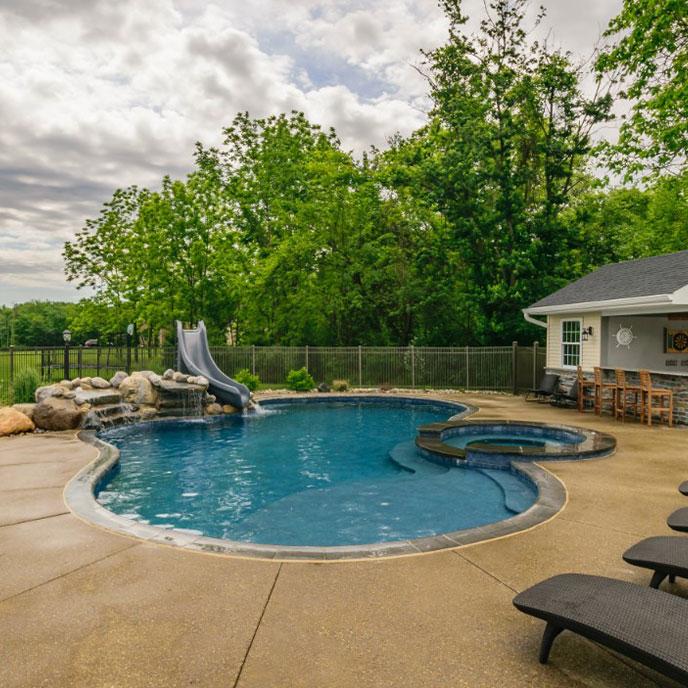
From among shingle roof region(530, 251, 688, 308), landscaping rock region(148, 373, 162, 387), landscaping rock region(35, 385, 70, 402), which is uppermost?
shingle roof region(530, 251, 688, 308)

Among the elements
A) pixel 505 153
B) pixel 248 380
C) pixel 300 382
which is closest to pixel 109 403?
pixel 248 380

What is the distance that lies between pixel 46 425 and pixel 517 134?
17967mm

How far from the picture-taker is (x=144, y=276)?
22688mm

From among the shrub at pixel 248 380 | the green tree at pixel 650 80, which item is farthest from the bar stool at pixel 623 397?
the shrub at pixel 248 380

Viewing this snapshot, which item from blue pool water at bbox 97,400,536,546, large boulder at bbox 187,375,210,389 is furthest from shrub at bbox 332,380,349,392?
blue pool water at bbox 97,400,536,546

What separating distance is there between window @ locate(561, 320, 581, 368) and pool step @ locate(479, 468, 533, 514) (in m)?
8.05

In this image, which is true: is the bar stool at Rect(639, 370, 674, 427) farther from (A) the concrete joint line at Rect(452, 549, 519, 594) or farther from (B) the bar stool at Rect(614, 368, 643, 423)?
(A) the concrete joint line at Rect(452, 549, 519, 594)

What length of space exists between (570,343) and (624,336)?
1.51 meters

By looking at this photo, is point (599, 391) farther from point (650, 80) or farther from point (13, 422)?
point (13, 422)

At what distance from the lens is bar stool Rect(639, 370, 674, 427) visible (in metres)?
10.4

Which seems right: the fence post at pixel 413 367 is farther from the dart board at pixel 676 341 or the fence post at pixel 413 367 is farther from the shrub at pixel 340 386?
the dart board at pixel 676 341

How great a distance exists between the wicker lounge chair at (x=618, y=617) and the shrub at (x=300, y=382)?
15.3 meters

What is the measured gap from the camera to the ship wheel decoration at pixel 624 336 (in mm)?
13469

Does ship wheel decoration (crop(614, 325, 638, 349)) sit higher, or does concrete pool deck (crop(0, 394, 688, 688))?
ship wheel decoration (crop(614, 325, 638, 349))
